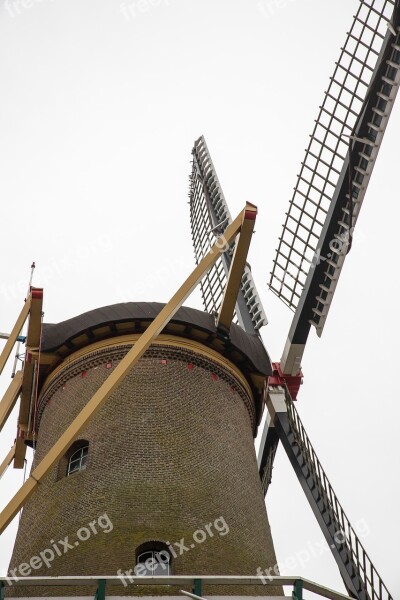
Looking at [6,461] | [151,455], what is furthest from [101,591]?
[6,461]

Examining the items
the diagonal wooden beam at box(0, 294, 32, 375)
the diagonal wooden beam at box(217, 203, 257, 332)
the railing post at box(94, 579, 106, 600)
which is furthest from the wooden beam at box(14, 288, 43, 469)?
the railing post at box(94, 579, 106, 600)

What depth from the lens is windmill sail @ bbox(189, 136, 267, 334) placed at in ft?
71.6

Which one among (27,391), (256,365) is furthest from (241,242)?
(27,391)

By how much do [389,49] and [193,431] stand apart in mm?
7282

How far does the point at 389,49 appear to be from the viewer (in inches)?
678

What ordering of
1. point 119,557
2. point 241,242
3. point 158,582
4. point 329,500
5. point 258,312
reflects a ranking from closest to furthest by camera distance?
1. point 158,582
2. point 119,557
3. point 241,242
4. point 329,500
5. point 258,312

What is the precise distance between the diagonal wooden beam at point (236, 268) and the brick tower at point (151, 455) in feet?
0.85

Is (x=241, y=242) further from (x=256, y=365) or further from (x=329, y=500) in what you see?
(x=329, y=500)

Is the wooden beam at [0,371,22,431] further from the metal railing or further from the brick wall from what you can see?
the metal railing

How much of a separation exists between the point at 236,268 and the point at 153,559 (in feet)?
17.7

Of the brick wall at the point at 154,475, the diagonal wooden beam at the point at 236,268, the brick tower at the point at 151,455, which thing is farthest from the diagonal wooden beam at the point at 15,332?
the diagonal wooden beam at the point at 236,268

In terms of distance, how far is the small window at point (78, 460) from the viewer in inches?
619

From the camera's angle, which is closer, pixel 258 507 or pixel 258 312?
pixel 258 507

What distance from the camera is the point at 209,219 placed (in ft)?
82.9
